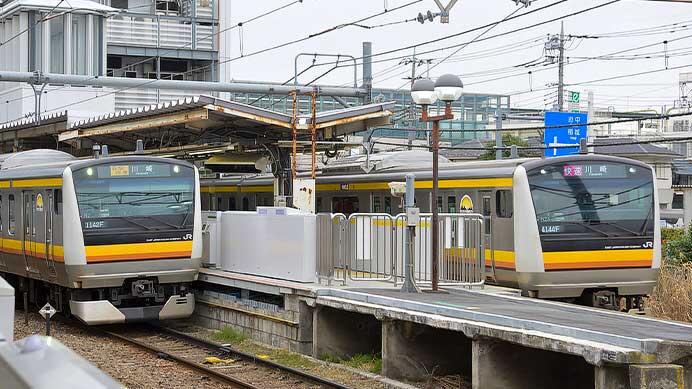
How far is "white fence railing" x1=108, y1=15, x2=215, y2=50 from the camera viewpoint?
49.5m

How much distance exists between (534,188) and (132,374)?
20.7 feet

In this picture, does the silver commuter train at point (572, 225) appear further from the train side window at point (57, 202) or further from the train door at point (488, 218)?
the train side window at point (57, 202)

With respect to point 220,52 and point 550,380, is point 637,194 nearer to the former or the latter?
point 550,380

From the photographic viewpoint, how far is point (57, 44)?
45.1 meters

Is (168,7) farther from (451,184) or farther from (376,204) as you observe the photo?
(451,184)

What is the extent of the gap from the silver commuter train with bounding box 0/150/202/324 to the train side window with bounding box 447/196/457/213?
410 centimetres

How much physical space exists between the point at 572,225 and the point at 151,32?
123 feet

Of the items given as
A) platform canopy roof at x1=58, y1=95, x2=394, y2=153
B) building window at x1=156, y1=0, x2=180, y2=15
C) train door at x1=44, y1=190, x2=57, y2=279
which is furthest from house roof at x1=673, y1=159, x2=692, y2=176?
train door at x1=44, y1=190, x2=57, y2=279

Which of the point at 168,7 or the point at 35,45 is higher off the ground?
the point at 168,7

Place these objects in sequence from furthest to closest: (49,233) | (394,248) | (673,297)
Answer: (49,233) < (673,297) < (394,248)

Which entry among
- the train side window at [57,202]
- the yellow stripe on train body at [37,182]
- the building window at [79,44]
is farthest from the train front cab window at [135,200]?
the building window at [79,44]

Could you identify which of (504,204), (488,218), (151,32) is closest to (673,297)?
(504,204)

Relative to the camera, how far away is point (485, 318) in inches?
429

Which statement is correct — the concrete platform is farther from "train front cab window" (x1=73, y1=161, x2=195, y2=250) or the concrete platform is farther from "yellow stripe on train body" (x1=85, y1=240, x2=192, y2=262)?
"train front cab window" (x1=73, y1=161, x2=195, y2=250)
